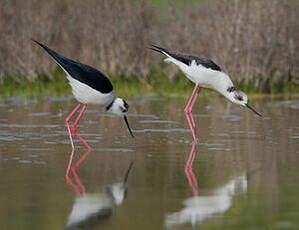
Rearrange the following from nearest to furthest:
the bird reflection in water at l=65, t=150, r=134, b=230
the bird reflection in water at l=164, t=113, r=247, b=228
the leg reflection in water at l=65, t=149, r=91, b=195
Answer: the bird reflection in water at l=65, t=150, r=134, b=230 < the bird reflection in water at l=164, t=113, r=247, b=228 < the leg reflection in water at l=65, t=149, r=91, b=195

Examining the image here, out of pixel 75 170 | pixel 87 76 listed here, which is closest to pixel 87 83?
pixel 87 76

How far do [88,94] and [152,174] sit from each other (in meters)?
2.42

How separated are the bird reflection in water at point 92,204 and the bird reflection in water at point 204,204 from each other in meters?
0.55

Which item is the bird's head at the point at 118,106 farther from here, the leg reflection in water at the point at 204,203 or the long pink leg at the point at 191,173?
the leg reflection in water at the point at 204,203

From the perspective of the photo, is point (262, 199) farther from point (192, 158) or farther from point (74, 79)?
point (74, 79)

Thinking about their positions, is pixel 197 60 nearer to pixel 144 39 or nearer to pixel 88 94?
pixel 88 94

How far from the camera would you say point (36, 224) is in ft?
18.2

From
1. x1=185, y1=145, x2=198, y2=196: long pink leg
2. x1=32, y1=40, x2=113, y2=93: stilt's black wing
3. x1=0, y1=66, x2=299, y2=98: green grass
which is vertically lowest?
x1=0, y1=66, x2=299, y2=98: green grass

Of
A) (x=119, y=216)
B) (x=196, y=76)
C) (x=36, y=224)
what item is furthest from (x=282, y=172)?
(x=196, y=76)

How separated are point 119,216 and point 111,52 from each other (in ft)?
47.6

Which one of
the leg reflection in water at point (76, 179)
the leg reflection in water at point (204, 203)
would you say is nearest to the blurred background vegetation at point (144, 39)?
the leg reflection in water at point (76, 179)

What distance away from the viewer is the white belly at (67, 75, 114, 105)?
9.73m

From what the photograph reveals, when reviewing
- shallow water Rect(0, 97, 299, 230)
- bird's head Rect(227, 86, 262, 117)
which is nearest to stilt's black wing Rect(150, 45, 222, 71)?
bird's head Rect(227, 86, 262, 117)

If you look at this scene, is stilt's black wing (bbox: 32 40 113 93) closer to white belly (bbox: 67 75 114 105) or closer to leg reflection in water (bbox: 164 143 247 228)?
white belly (bbox: 67 75 114 105)
